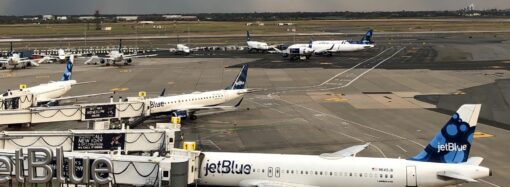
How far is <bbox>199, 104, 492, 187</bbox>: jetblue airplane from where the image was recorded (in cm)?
3216

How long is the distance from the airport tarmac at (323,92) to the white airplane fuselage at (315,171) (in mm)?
9585

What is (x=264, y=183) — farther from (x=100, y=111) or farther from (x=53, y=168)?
(x=100, y=111)

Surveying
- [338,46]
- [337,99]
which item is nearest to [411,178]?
[337,99]

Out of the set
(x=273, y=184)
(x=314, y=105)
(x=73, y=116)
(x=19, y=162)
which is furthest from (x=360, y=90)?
(x=19, y=162)

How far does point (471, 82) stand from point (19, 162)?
86.0 meters

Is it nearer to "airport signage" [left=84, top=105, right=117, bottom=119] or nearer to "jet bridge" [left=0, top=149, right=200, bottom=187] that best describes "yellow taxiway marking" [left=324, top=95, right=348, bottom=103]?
"airport signage" [left=84, top=105, right=117, bottom=119]

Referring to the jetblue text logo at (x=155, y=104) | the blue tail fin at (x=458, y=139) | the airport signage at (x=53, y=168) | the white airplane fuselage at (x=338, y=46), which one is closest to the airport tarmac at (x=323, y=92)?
the jetblue text logo at (x=155, y=104)

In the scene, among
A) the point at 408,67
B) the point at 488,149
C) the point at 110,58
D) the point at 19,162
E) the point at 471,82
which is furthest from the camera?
the point at 110,58

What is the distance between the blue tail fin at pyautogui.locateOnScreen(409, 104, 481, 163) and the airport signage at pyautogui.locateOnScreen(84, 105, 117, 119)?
87.6ft

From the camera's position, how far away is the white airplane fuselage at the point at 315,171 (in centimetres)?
3209

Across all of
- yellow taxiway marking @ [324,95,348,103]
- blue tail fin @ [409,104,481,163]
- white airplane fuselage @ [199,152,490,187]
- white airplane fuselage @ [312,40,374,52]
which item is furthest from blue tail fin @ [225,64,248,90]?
white airplane fuselage @ [312,40,374,52]

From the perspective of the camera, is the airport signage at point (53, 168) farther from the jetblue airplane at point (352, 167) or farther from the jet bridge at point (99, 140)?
the jetblue airplane at point (352, 167)

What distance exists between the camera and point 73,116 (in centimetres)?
4591

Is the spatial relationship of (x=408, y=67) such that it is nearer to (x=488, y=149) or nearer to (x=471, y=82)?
(x=471, y=82)
